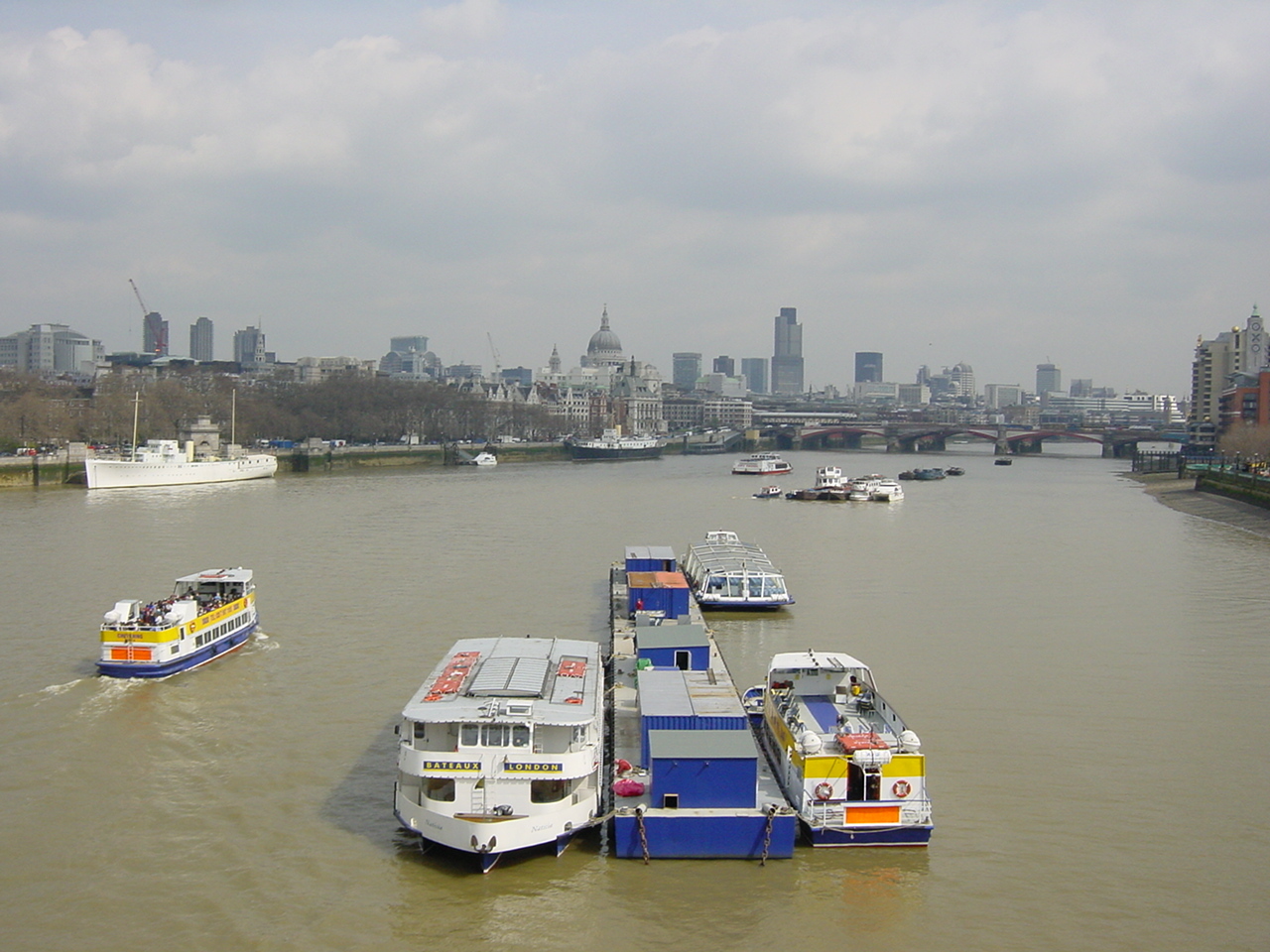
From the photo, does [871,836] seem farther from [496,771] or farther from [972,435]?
[972,435]

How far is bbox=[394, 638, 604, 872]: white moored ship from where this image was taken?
8445 mm

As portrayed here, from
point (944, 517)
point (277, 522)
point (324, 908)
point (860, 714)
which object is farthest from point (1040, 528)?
point (324, 908)

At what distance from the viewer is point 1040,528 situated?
3250 cm

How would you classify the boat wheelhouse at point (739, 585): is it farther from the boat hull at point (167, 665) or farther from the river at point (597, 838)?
the boat hull at point (167, 665)

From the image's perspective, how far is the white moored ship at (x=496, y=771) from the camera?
845cm

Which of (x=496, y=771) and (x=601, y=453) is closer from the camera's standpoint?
(x=496, y=771)

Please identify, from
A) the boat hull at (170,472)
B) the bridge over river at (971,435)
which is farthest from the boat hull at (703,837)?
the bridge over river at (971,435)

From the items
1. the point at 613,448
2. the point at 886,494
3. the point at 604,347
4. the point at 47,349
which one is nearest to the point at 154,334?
the point at 47,349

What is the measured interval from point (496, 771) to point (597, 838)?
112cm

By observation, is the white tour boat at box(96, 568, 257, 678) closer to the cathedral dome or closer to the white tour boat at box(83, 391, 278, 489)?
the white tour boat at box(83, 391, 278, 489)

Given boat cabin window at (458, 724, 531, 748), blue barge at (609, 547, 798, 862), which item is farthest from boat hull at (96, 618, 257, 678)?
boat cabin window at (458, 724, 531, 748)

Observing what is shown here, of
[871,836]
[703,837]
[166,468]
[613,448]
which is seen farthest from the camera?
[613,448]

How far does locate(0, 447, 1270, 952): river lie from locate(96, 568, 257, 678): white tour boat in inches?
10.3

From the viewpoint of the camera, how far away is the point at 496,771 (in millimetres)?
8578
